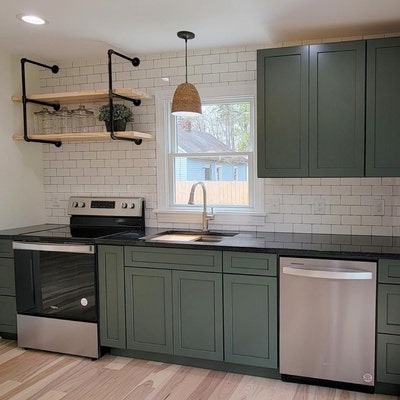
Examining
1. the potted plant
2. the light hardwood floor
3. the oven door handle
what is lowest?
the light hardwood floor

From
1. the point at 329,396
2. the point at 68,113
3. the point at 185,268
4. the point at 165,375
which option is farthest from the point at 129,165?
the point at 329,396

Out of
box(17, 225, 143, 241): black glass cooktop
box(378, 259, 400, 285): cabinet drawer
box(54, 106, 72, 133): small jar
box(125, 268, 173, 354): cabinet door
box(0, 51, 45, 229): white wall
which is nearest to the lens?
box(378, 259, 400, 285): cabinet drawer

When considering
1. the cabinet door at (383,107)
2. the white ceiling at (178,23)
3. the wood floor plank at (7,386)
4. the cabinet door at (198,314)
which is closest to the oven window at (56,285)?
the wood floor plank at (7,386)

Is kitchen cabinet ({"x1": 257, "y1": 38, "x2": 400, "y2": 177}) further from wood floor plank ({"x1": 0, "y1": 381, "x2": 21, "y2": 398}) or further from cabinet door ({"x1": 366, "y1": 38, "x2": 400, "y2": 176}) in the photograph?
wood floor plank ({"x1": 0, "y1": 381, "x2": 21, "y2": 398})

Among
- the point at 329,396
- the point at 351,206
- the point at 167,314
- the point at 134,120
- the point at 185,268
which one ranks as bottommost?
the point at 329,396

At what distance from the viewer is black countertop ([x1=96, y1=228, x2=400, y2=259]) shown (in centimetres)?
271

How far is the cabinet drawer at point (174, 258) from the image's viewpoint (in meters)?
2.98

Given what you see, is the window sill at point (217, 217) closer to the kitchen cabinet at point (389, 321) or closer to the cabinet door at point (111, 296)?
the cabinet door at point (111, 296)

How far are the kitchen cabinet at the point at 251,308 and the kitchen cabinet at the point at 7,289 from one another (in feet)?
5.79

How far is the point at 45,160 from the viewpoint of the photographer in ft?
13.8

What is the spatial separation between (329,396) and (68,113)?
2.99 m

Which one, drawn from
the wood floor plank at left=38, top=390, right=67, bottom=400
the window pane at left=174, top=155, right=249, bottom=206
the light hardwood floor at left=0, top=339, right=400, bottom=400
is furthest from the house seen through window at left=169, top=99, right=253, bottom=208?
the wood floor plank at left=38, top=390, right=67, bottom=400

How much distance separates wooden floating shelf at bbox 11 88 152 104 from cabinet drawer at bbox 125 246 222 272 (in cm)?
124

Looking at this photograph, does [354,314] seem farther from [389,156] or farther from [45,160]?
[45,160]
